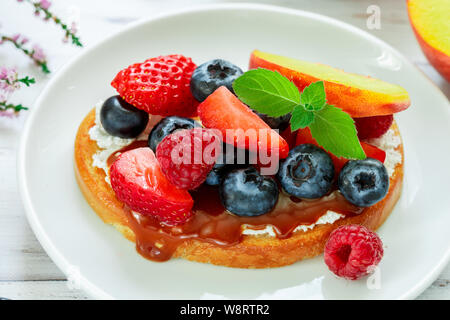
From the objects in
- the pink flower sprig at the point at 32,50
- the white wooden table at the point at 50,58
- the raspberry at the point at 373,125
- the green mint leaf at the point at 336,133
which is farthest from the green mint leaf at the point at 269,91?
the pink flower sprig at the point at 32,50

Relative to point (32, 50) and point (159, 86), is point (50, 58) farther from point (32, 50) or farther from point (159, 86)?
point (159, 86)

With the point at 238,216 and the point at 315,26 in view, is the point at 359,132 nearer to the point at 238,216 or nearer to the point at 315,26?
the point at 238,216

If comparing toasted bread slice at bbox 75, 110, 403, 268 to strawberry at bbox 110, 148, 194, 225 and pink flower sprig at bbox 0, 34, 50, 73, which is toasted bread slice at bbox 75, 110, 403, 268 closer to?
strawberry at bbox 110, 148, 194, 225

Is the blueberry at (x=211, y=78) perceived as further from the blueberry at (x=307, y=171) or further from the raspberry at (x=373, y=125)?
the raspberry at (x=373, y=125)

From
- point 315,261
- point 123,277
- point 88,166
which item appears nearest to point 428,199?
point 315,261

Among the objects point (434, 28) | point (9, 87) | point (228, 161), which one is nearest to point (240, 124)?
point (228, 161)
